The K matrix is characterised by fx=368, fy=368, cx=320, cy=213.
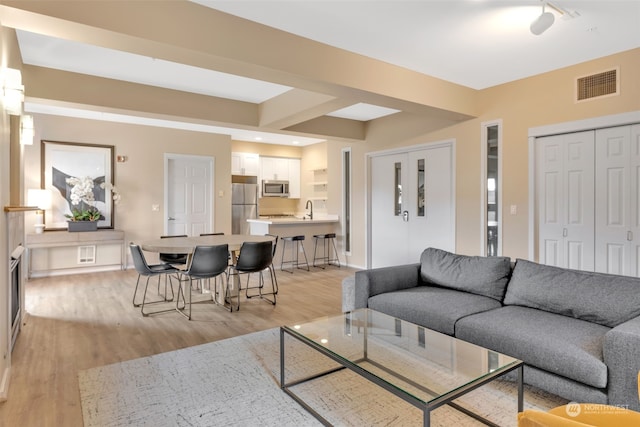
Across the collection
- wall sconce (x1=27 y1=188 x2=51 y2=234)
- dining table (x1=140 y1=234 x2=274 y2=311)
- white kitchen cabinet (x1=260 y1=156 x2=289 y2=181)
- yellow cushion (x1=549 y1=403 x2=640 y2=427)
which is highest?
white kitchen cabinet (x1=260 y1=156 x2=289 y2=181)

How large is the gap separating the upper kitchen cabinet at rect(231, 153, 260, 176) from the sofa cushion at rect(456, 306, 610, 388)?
6587 millimetres

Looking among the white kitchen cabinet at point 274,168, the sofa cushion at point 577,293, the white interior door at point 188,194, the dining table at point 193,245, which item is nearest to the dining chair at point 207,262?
the dining table at point 193,245

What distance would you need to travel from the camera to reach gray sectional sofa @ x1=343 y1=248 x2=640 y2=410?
74.8 inches

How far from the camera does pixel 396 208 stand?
6199mm

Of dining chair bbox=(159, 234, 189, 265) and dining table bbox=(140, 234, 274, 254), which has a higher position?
dining table bbox=(140, 234, 274, 254)

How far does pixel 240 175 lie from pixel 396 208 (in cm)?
381

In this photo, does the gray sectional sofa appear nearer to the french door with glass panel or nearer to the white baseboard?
the french door with glass panel

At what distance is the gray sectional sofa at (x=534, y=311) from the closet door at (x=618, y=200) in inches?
59.7

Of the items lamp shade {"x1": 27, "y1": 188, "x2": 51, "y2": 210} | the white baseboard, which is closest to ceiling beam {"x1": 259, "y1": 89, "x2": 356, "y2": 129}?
lamp shade {"x1": 27, "y1": 188, "x2": 51, "y2": 210}

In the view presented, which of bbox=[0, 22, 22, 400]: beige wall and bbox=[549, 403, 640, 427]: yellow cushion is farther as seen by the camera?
bbox=[0, 22, 22, 400]: beige wall

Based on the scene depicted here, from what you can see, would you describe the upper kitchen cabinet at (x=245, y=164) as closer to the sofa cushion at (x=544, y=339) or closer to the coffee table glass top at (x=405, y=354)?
the coffee table glass top at (x=405, y=354)

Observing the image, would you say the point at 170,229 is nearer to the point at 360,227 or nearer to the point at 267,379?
the point at 360,227

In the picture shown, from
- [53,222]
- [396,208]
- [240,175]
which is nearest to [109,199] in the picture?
[53,222]

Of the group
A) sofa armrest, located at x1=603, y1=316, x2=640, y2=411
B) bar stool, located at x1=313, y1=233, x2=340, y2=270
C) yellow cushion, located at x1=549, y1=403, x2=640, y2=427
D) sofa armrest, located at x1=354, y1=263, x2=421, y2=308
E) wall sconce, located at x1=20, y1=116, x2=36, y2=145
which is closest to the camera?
yellow cushion, located at x1=549, y1=403, x2=640, y2=427
